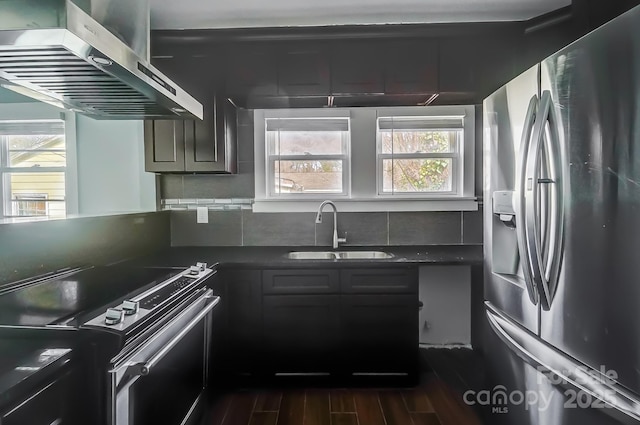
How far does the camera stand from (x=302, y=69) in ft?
8.65

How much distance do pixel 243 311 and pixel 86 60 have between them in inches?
65.9

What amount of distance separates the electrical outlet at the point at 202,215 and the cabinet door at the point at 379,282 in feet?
3.98

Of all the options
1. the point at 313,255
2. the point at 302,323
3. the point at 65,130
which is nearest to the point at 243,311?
the point at 302,323

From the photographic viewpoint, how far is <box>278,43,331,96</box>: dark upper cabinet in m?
2.63

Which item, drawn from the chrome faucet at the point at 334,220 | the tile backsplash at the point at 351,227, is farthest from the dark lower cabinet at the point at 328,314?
the tile backsplash at the point at 351,227

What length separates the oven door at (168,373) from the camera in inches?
49.6

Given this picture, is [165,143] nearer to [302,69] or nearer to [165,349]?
[302,69]

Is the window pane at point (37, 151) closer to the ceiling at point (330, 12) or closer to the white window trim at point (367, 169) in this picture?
the ceiling at point (330, 12)

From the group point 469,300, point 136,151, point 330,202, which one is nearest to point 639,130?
point 330,202

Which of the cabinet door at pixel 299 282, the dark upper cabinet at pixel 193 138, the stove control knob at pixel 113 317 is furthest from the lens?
the dark upper cabinet at pixel 193 138

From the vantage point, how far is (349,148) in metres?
3.10

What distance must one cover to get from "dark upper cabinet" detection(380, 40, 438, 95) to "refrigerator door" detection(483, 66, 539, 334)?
0.86 m

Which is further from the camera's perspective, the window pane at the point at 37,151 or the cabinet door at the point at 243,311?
the window pane at the point at 37,151

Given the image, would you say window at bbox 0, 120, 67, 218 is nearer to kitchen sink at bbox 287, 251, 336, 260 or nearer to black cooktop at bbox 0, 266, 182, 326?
black cooktop at bbox 0, 266, 182, 326
